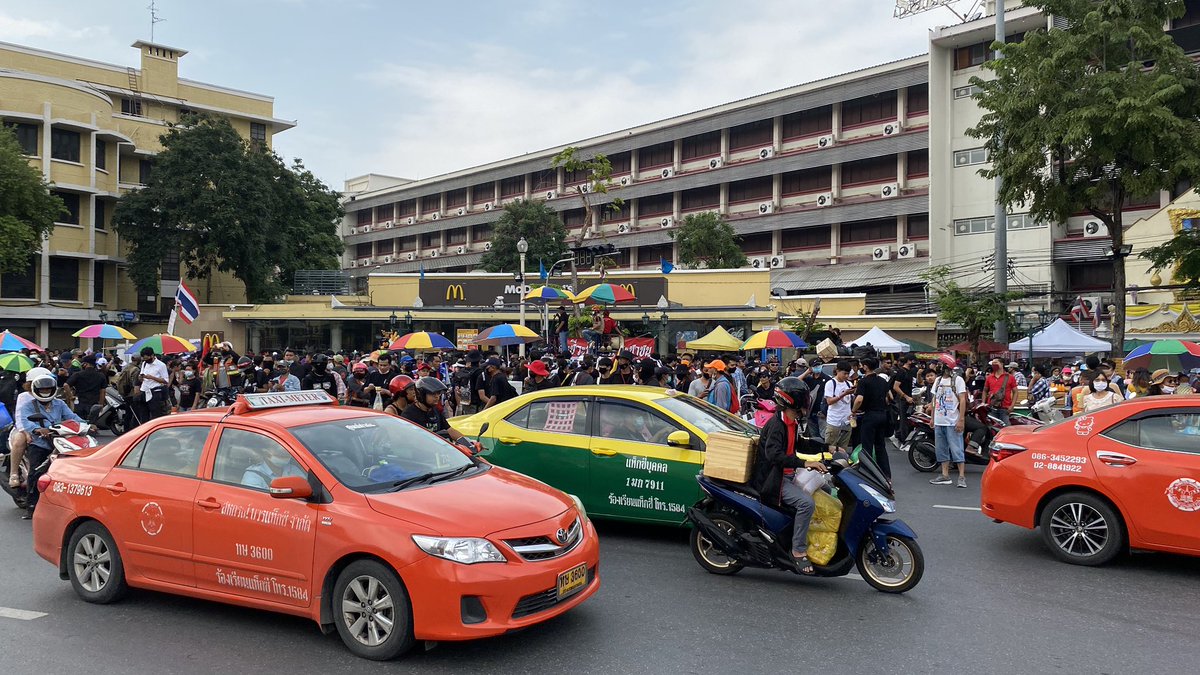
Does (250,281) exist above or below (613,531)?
above

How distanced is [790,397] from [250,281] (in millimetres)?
44395

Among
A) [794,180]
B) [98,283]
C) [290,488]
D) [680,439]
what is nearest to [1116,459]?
[680,439]

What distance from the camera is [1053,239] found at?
36.7m

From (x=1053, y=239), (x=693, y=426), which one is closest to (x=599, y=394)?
(x=693, y=426)

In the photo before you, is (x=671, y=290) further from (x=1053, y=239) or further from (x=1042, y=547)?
(x=1042, y=547)

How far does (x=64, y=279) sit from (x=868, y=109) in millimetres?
41170

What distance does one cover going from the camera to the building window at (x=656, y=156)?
51281mm

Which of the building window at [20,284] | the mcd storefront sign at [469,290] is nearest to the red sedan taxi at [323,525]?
the mcd storefront sign at [469,290]

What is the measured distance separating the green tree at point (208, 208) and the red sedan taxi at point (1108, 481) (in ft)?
138

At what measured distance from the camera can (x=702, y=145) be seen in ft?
162

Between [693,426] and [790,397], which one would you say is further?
[693,426]

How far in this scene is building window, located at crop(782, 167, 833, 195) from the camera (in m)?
44.1

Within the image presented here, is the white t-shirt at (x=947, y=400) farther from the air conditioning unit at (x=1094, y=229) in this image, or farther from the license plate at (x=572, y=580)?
the air conditioning unit at (x=1094, y=229)

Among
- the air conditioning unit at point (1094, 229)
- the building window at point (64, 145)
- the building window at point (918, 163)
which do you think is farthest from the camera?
the building window at point (64, 145)
